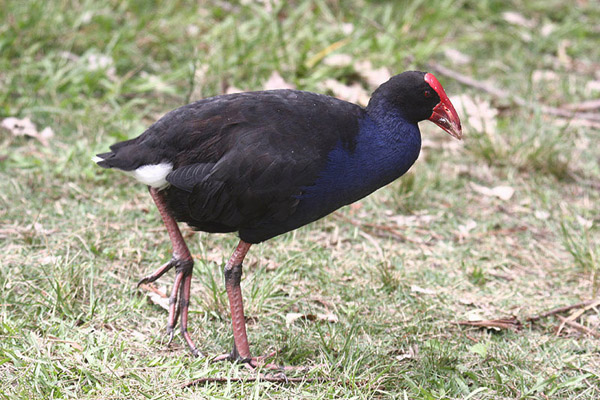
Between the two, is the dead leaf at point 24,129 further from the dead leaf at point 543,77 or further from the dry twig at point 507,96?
the dead leaf at point 543,77

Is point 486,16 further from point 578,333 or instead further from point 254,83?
point 578,333

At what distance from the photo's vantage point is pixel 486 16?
660cm

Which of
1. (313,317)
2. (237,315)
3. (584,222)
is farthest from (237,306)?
(584,222)

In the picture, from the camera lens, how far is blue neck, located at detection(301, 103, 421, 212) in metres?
2.88

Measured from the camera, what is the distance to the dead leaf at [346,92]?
5.10 m

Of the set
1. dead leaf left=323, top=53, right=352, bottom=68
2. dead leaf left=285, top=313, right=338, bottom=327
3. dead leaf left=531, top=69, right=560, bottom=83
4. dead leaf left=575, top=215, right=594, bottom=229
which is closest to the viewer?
dead leaf left=285, top=313, right=338, bottom=327

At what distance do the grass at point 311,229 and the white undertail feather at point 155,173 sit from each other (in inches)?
23.6

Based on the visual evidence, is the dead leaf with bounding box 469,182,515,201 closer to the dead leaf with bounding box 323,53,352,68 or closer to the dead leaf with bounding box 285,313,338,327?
the dead leaf with bounding box 323,53,352,68

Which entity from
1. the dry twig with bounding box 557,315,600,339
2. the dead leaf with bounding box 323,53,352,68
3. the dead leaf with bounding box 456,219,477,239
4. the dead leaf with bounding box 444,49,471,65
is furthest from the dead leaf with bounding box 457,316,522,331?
the dead leaf with bounding box 444,49,471,65

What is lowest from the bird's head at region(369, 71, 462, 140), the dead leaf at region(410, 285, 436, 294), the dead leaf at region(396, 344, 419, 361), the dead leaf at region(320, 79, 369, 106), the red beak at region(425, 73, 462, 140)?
the dead leaf at region(410, 285, 436, 294)

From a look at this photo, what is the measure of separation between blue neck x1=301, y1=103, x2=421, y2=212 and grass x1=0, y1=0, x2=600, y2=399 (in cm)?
64

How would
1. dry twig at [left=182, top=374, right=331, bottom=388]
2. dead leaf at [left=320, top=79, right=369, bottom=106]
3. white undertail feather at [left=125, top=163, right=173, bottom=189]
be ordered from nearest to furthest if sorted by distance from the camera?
dry twig at [left=182, top=374, right=331, bottom=388] → white undertail feather at [left=125, top=163, right=173, bottom=189] → dead leaf at [left=320, top=79, right=369, bottom=106]

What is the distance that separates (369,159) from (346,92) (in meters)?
2.27

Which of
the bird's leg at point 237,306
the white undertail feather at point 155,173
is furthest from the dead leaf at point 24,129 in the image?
the bird's leg at point 237,306
